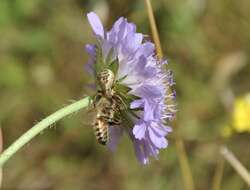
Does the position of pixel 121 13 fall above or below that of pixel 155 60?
above

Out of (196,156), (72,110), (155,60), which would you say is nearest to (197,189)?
(196,156)

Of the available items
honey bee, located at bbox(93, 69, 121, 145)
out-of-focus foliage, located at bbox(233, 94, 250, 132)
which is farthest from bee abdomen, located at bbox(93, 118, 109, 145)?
out-of-focus foliage, located at bbox(233, 94, 250, 132)

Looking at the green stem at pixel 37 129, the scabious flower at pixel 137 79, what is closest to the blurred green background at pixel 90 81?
the scabious flower at pixel 137 79

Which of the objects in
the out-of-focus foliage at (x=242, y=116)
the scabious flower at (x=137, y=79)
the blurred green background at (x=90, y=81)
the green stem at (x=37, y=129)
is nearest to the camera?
the green stem at (x=37, y=129)

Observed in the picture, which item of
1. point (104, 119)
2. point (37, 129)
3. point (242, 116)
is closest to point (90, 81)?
point (242, 116)

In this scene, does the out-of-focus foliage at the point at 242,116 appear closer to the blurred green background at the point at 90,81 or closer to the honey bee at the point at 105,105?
the blurred green background at the point at 90,81

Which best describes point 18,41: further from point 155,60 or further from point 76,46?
point 155,60

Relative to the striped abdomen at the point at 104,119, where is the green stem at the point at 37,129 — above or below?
below
